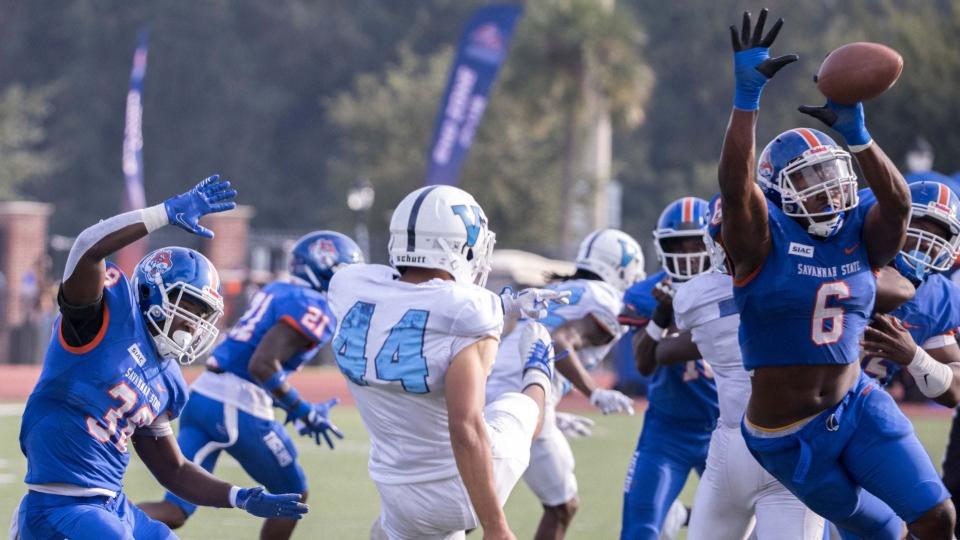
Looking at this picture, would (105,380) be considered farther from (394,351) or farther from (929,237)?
(929,237)

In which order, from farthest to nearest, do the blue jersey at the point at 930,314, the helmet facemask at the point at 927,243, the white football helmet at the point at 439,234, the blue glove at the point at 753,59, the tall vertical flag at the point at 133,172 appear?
the tall vertical flag at the point at 133,172 → the blue jersey at the point at 930,314 → the helmet facemask at the point at 927,243 → the white football helmet at the point at 439,234 → the blue glove at the point at 753,59

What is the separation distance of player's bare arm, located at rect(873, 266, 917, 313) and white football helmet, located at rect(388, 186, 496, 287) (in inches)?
56.4

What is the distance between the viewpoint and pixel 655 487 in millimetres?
6422

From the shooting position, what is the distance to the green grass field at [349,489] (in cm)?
862

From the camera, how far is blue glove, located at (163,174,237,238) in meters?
4.82

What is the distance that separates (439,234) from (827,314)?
4.24ft

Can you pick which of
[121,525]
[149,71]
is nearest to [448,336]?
[121,525]

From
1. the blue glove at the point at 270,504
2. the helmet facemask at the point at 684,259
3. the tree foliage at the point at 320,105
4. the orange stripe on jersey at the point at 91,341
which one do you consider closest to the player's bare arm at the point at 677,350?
the helmet facemask at the point at 684,259

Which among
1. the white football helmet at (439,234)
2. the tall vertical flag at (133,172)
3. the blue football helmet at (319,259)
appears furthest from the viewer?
the tall vertical flag at (133,172)

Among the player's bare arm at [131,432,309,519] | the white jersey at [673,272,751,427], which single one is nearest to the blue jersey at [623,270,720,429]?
the white jersey at [673,272,751,427]

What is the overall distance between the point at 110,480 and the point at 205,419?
224 cm

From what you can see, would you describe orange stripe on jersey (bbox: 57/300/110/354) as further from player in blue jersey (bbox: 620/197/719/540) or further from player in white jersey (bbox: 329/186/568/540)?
player in blue jersey (bbox: 620/197/719/540)

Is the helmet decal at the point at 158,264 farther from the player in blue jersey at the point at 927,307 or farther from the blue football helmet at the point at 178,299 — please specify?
the player in blue jersey at the point at 927,307

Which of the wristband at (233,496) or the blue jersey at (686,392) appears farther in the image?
the blue jersey at (686,392)
